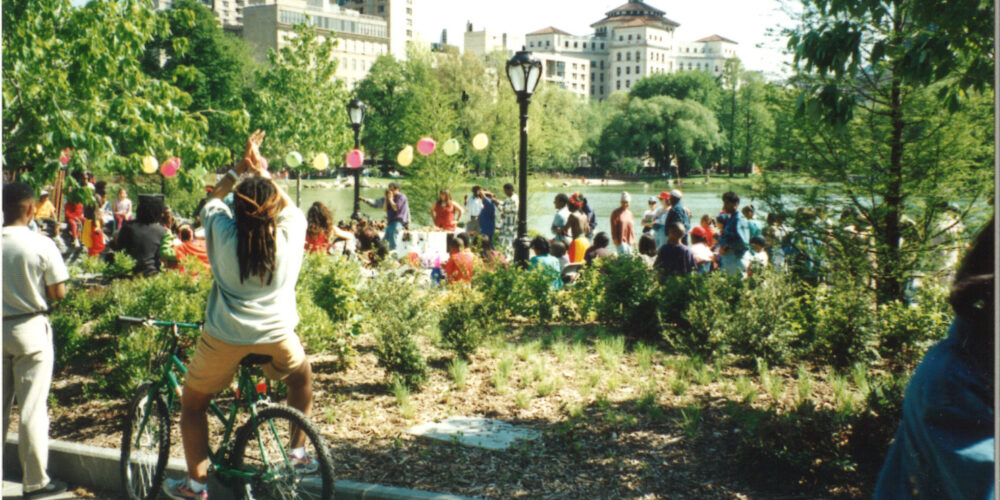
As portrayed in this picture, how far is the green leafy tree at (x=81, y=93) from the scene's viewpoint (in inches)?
289

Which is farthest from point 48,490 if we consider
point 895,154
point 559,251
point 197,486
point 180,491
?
point 559,251

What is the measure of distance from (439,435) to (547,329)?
9.99 ft

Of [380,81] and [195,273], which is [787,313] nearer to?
[195,273]

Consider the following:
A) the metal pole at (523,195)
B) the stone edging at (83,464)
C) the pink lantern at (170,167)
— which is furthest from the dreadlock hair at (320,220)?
the metal pole at (523,195)

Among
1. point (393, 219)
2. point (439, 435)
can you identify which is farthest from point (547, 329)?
point (393, 219)

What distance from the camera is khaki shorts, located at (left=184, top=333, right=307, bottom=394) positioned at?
3.99m

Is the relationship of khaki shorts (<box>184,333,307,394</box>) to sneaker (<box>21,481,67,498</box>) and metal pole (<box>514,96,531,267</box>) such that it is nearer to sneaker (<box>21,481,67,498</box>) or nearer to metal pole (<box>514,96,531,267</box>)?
sneaker (<box>21,481,67,498</box>)

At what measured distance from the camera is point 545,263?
980 cm

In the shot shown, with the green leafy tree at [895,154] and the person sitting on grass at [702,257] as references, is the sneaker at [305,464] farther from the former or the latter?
the person sitting on grass at [702,257]

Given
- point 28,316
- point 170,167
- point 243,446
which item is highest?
point 170,167

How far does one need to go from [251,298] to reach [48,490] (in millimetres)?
2233

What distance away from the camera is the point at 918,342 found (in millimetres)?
6574

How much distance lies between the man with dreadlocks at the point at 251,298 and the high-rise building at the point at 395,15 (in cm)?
12674

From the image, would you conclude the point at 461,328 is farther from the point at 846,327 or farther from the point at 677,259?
the point at 846,327
